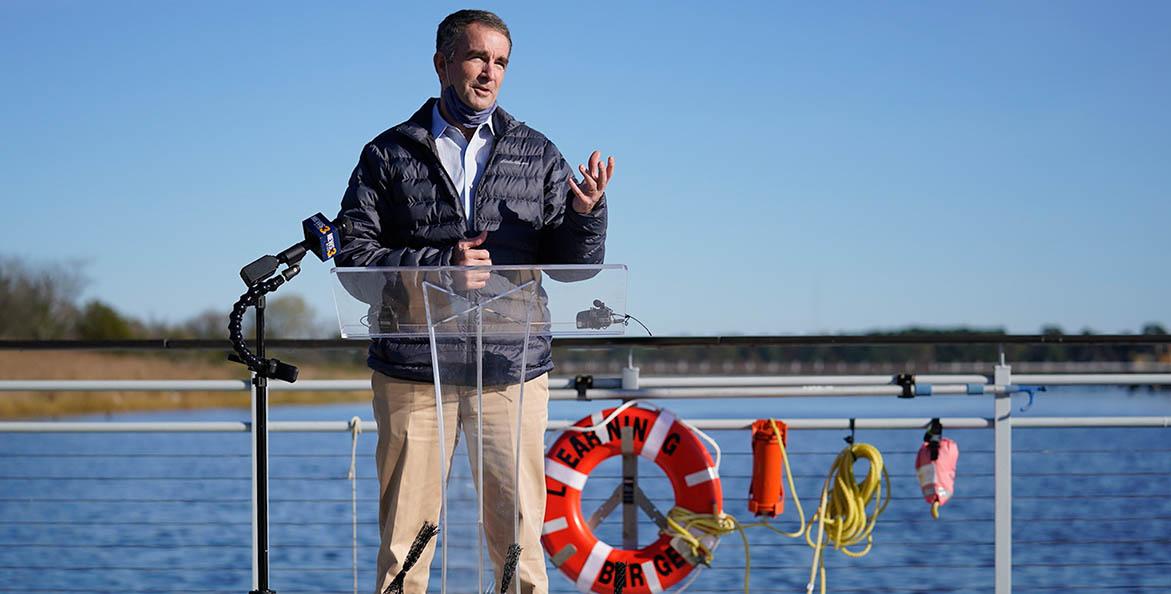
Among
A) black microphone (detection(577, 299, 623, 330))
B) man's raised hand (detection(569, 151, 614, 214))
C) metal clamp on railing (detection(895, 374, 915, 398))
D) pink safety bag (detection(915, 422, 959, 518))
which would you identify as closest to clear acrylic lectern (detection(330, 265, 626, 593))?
black microphone (detection(577, 299, 623, 330))

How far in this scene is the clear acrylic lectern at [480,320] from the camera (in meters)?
1.66

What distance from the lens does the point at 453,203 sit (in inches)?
87.3

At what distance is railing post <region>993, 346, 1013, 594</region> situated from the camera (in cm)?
286

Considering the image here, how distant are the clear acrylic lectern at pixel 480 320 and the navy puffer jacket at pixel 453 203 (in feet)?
1.36

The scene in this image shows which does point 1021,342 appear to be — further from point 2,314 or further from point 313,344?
point 2,314

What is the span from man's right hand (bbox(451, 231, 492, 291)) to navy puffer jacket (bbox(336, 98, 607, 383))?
0.27m

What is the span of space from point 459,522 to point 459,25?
100cm

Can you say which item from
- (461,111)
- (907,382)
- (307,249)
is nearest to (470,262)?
(307,249)

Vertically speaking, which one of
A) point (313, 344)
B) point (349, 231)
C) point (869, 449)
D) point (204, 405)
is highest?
point (349, 231)

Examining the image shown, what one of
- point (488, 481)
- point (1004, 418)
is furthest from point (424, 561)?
point (1004, 418)

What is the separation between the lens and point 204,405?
1888cm

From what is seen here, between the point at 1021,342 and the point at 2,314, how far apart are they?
67.1 feet

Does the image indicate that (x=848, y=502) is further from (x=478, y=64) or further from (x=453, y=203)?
(x=478, y=64)

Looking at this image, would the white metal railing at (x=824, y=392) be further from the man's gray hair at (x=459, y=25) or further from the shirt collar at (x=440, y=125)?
the man's gray hair at (x=459, y=25)
